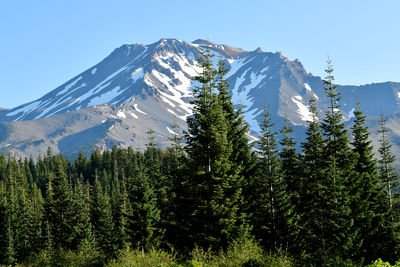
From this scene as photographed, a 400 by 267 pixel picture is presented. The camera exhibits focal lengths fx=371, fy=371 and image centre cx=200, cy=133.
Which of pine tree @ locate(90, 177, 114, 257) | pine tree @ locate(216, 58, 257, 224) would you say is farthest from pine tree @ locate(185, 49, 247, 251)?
pine tree @ locate(90, 177, 114, 257)

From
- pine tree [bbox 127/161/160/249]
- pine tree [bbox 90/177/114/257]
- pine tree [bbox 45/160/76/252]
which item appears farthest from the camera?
pine tree [bbox 45/160/76/252]

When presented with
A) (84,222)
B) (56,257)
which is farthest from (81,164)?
(56,257)

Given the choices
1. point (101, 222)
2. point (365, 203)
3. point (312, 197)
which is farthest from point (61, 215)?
point (365, 203)

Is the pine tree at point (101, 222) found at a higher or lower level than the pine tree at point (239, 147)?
lower

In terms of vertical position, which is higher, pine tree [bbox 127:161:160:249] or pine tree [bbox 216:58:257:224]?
pine tree [bbox 216:58:257:224]

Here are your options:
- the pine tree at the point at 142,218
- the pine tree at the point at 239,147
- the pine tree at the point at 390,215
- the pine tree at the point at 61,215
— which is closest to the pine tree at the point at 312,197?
the pine tree at the point at 239,147

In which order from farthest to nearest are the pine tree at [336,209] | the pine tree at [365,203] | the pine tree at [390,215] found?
the pine tree at [390,215] < the pine tree at [365,203] < the pine tree at [336,209]

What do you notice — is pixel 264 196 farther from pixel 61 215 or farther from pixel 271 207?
pixel 61 215

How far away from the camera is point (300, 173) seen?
37.8m

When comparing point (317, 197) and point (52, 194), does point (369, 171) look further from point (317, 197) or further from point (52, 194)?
point (52, 194)

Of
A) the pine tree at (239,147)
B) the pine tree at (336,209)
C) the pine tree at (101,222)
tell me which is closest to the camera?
the pine tree at (336,209)

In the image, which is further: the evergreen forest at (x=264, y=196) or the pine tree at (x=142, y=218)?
the pine tree at (x=142, y=218)

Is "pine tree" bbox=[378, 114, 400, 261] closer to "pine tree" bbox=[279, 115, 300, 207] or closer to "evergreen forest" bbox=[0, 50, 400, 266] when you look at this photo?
"evergreen forest" bbox=[0, 50, 400, 266]

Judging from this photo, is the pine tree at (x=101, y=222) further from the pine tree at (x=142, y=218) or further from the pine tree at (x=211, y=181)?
the pine tree at (x=211, y=181)
